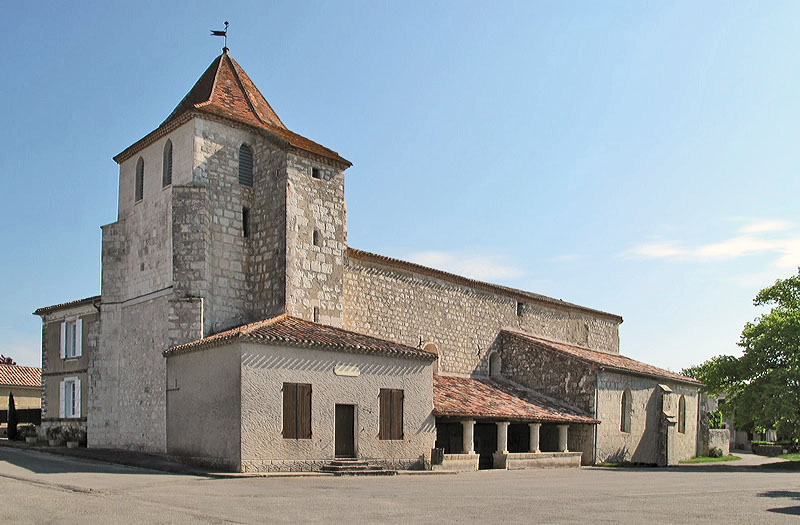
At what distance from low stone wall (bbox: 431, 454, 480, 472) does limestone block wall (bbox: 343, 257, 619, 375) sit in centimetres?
555

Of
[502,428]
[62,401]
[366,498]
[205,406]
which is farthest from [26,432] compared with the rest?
[366,498]

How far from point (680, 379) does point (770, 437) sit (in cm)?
3831

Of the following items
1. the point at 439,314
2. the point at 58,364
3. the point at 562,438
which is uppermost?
the point at 439,314

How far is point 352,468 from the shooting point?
67.6 ft

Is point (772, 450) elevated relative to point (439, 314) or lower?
lower

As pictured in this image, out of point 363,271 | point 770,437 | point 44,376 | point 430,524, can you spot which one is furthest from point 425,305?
point 770,437

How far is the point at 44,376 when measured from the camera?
31766mm

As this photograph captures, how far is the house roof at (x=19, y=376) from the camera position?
133 feet

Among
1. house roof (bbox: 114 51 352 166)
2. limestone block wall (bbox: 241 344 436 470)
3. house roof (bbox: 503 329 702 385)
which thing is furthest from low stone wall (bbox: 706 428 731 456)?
house roof (bbox: 114 51 352 166)

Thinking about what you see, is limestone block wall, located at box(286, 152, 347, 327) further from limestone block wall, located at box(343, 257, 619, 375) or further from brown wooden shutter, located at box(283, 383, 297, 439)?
brown wooden shutter, located at box(283, 383, 297, 439)

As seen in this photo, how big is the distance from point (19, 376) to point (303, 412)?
27887 millimetres

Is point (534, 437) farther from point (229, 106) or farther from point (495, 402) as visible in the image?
point (229, 106)

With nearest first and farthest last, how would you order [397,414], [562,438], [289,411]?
[289,411] → [397,414] → [562,438]

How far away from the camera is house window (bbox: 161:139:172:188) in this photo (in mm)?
24631
